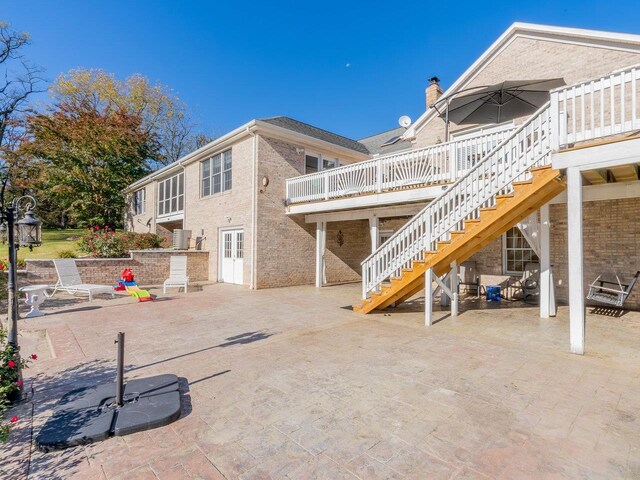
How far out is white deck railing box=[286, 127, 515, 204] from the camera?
7.63 meters

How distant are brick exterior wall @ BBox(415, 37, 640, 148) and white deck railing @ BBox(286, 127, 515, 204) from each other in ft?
12.1

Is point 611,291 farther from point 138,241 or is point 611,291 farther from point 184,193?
point 138,241

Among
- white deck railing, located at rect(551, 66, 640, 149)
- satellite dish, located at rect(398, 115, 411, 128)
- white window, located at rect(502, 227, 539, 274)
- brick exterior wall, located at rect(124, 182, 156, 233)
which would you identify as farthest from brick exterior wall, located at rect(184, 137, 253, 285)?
white deck railing, located at rect(551, 66, 640, 149)

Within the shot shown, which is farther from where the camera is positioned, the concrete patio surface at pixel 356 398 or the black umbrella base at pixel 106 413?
the black umbrella base at pixel 106 413

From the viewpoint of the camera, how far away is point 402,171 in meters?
8.94

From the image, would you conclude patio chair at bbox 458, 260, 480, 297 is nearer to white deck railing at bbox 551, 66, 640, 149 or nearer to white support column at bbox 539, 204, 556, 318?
white support column at bbox 539, 204, 556, 318

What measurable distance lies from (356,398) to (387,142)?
49.6ft

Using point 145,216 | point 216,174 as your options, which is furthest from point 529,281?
point 145,216

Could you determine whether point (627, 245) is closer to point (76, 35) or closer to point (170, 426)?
point (170, 426)

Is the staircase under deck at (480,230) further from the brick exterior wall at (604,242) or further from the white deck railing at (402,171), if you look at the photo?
the brick exterior wall at (604,242)

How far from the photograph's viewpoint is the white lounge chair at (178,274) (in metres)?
10.7

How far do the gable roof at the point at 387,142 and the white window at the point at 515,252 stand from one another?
633cm

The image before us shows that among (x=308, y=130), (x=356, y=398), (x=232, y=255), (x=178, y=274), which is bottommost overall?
(x=356, y=398)

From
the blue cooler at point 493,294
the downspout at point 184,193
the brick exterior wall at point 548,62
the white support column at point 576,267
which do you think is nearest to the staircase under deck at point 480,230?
the white support column at point 576,267
